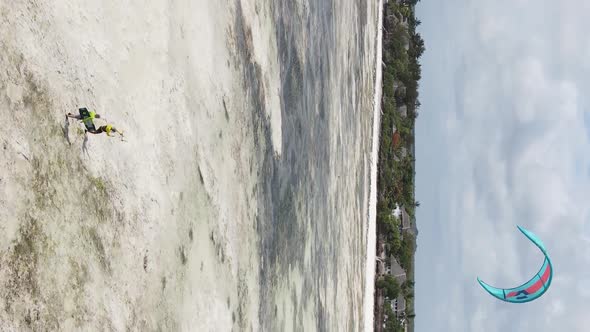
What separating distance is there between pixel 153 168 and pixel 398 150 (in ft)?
54.9

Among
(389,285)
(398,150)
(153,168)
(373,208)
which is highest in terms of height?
(398,150)

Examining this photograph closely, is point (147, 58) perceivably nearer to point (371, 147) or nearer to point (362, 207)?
point (362, 207)

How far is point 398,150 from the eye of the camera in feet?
65.3

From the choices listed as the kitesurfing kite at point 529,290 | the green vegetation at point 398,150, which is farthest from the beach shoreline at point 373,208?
the kitesurfing kite at point 529,290

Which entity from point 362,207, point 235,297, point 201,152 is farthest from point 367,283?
point 201,152

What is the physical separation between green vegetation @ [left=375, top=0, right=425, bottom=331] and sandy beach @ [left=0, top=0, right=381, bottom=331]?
9.11 meters

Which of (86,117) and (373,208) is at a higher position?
(373,208)

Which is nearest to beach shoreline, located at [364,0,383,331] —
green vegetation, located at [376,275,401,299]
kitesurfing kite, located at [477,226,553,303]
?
green vegetation, located at [376,275,401,299]

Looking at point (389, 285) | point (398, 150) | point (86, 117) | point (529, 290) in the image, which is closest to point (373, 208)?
point (389, 285)

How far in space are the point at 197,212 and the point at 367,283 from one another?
1124cm

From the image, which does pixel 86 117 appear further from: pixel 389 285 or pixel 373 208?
pixel 389 285

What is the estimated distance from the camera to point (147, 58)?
3697 millimetres

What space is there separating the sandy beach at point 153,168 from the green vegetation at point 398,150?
29.9ft

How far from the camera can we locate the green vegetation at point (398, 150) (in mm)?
17547
